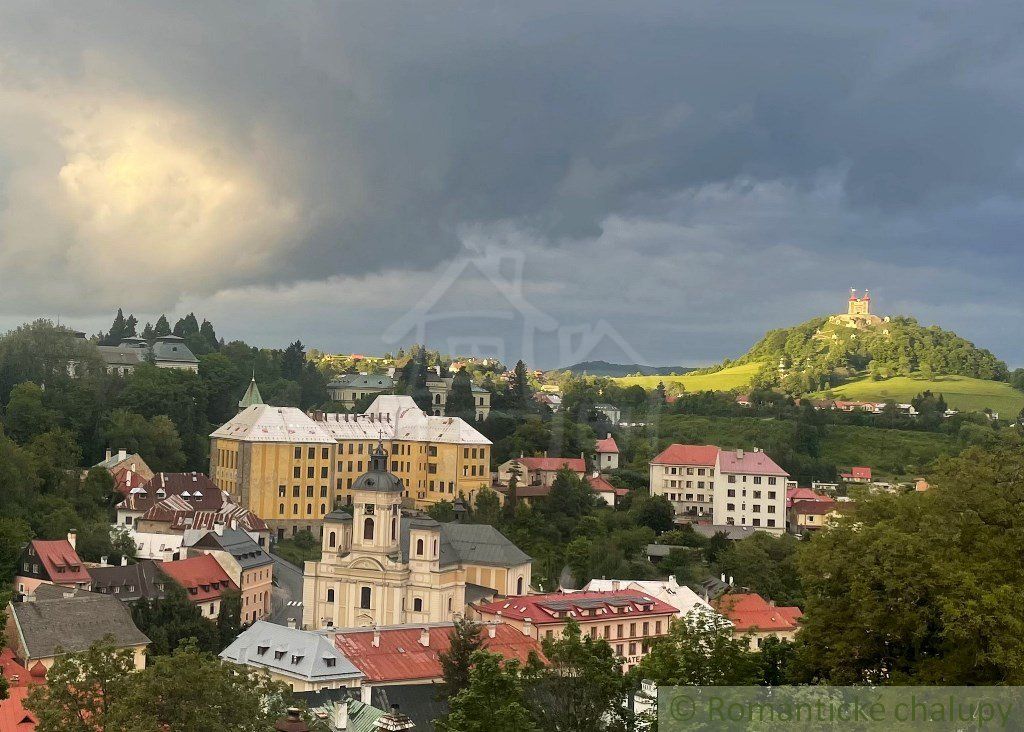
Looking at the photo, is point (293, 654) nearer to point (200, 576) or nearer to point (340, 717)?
point (340, 717)

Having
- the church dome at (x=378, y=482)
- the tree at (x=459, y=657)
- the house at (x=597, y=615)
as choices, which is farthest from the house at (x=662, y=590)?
the tree at (x=459, y=657)

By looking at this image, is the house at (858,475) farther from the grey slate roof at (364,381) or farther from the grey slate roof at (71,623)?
the grey slate roof at (71,623)

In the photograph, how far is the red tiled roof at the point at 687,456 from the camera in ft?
287

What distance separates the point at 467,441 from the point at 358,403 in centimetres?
2425

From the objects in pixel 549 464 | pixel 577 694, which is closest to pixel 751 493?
pixel 549 464

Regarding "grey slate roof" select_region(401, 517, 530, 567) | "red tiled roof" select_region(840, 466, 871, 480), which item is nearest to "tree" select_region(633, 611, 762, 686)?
"grey slate roof" select_region(401, 517, 530, 567)

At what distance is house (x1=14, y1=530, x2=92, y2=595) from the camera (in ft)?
181

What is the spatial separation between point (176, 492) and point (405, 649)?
31.1 meters

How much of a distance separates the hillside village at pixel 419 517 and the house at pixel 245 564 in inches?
7.1

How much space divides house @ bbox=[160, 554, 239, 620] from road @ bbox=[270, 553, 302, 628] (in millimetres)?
2680

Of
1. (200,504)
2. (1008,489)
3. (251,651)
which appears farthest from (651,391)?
(1008,489)

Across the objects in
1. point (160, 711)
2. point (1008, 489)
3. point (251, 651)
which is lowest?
point (251, 651)

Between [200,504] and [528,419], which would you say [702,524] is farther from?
[200,504]

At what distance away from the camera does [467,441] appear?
84.9m
